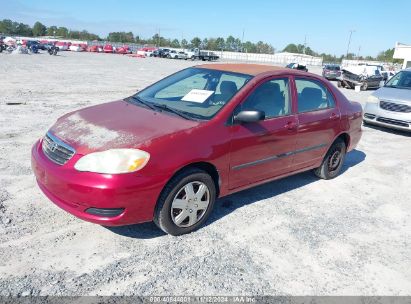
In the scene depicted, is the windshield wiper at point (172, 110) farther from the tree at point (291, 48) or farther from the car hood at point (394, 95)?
the tree at point (291, 48)

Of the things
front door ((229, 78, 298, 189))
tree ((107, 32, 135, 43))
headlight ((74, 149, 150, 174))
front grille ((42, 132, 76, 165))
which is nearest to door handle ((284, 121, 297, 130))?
front door ((229, 78, 298, 189))

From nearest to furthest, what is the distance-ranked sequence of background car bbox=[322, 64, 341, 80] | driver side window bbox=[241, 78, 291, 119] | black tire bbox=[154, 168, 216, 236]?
black tire bbox=[154, 168, 216, 236] → driver side window bbox=[241, 78, 291, 119] → background car bbox=[322, 64, 341, 80]

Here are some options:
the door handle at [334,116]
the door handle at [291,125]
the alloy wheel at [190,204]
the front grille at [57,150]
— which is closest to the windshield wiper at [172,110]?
the alloy wheel at [190,204]

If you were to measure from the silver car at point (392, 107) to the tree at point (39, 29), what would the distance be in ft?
423

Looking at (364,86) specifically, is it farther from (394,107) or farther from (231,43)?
(231,43)

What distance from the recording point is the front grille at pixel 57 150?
3246mm

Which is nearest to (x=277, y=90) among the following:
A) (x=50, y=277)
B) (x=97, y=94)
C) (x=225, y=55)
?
(x=50, y=277)

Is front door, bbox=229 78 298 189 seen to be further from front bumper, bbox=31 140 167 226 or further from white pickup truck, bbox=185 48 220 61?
white pickup truck, bbox=185 48 220 61

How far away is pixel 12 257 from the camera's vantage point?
10.0ft

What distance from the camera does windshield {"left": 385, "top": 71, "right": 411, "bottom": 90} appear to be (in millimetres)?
10070

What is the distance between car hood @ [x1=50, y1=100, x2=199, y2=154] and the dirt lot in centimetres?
91

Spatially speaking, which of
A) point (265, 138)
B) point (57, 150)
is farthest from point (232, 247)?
point (57, 150)

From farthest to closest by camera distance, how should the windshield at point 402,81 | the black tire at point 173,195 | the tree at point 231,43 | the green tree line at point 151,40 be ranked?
the tree at point 231,43 → the green tree line at point 151,40 → the windshield at point 402,81 → the black tire at point 173,195

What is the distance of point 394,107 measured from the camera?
30.0 feet
